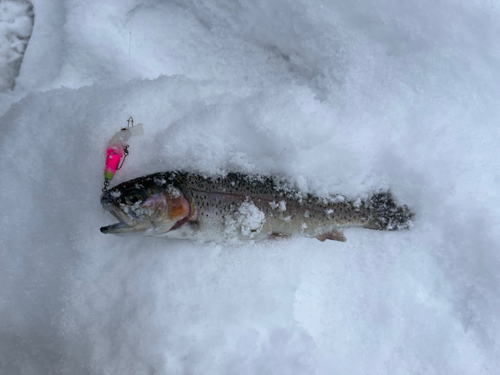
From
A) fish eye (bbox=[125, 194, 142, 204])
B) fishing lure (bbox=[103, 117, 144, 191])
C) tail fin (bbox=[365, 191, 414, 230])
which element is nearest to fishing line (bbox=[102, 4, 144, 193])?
fishing lure (bbox=[103, 117, 144, 191])

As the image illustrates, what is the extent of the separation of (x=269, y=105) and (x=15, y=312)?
3080 millimetres

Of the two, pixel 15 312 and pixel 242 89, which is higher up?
pixel 242 89

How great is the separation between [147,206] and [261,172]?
111cm

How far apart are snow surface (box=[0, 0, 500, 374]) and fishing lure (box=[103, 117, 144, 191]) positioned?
0.14 meters

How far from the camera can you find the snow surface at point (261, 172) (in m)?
2.62

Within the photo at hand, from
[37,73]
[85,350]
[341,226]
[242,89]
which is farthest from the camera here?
[37,73]

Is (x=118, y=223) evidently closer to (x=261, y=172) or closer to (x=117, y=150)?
(x=117, y=150)

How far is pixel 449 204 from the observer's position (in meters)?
2.96

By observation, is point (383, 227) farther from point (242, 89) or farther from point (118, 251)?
point (118, 251)

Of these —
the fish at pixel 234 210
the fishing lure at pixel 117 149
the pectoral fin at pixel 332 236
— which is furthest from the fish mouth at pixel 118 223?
the pectoral fin at pixel 332 236

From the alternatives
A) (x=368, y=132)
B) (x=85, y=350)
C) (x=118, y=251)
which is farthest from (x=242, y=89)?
(x=85, y=350)

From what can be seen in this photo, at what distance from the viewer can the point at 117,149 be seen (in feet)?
8.41

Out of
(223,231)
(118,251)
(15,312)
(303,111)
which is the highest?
(303,111)

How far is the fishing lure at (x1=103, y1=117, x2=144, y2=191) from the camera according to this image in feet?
8.28
